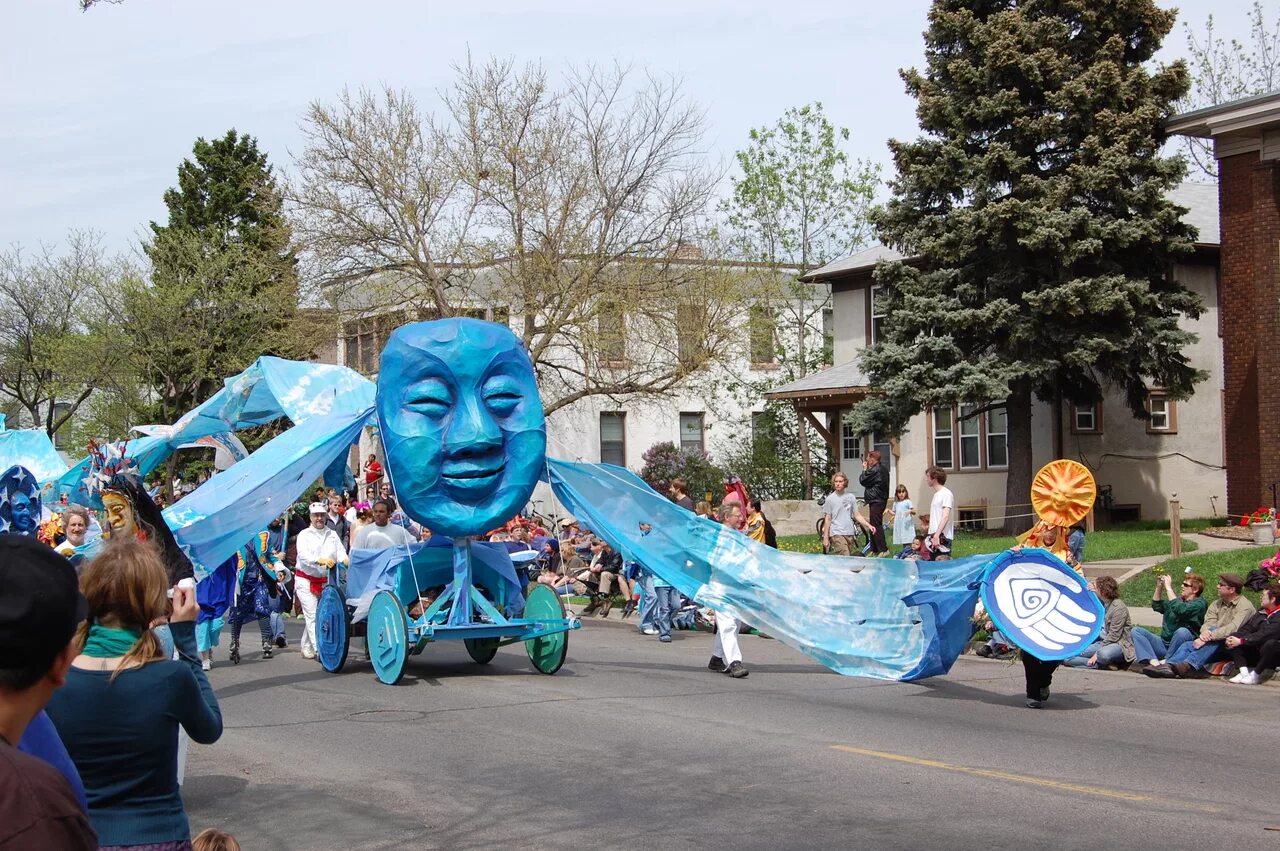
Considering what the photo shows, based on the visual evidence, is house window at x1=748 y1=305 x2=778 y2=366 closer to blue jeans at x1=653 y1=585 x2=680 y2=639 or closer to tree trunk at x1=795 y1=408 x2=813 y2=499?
tree trunk at x1=795 y1=408 x2=813 y2=499

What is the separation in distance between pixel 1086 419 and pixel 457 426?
2260 centimetres

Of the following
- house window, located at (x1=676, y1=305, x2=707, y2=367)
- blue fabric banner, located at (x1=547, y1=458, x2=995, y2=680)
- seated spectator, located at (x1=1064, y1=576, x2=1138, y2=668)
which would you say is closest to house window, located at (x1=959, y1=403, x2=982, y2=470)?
house window, located at (x1=676, y1=305, x2=707, y2=367)

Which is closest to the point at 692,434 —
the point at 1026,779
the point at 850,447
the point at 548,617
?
the point at 850,447

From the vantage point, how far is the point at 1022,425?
28.0 m

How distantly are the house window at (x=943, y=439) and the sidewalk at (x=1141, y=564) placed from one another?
8417 millimetres

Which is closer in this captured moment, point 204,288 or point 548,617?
point 548,617

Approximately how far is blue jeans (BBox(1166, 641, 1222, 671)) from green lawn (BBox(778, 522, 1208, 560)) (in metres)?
8.94

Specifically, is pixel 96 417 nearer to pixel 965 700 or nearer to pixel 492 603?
pixel 492 603

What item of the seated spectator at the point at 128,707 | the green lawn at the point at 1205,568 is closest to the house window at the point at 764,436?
the green lawn at the point at 1205,568

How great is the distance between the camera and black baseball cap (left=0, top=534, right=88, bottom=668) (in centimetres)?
255

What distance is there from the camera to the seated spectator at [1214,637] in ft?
42.7

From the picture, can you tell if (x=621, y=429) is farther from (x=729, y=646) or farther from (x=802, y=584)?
(x=802, y=584)

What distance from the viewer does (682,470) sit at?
3934 cm

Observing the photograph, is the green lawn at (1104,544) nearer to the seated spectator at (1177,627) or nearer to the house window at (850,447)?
the house window at (850,447)
